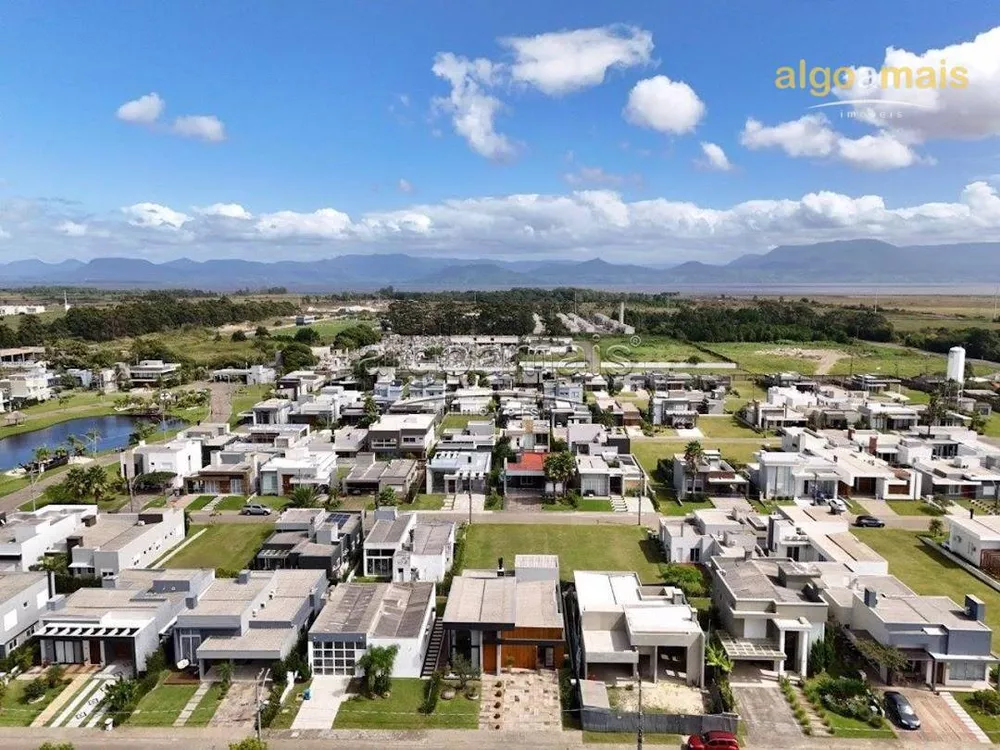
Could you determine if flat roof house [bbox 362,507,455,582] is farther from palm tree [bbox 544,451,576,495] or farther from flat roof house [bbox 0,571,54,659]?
flat roof house [bbox 0,571,54,659]

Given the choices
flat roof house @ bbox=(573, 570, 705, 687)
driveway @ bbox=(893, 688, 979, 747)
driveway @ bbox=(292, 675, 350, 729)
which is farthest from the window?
driveway @ bbox=(292, 675, 350, 729)

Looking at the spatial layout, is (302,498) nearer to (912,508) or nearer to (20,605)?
(20,605)

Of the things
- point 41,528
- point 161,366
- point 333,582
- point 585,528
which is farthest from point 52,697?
point 161,366

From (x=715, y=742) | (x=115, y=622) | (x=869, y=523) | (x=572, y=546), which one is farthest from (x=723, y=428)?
(x=115, y=622)

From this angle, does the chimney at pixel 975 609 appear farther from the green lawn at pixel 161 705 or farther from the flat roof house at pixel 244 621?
the green lawn at pixel 161 705

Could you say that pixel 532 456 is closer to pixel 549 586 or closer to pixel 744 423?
pixel 549 586

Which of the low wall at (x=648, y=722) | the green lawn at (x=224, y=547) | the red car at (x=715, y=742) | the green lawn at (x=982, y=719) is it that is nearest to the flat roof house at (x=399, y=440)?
the green lawn at (x=224, y=547)
